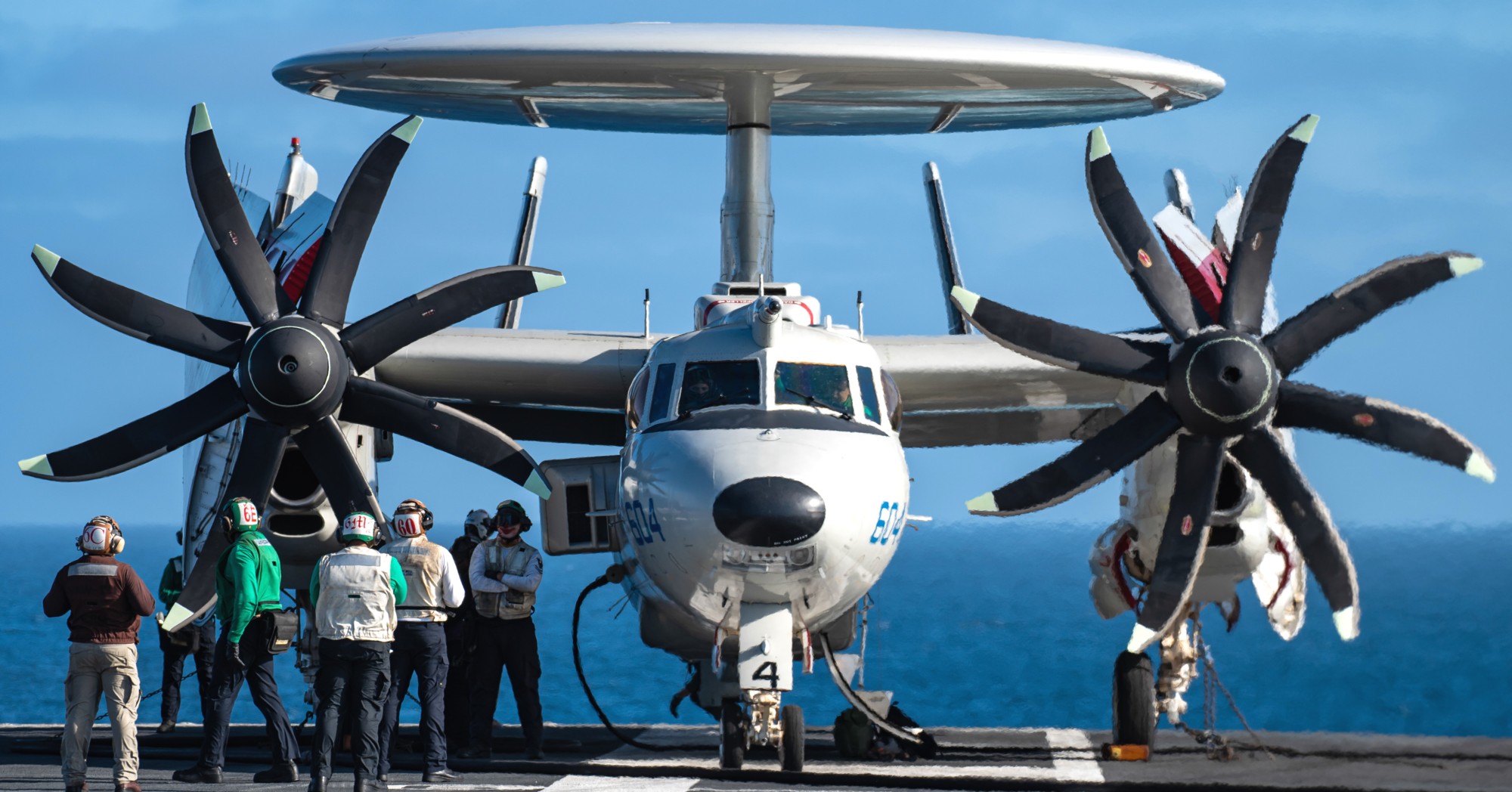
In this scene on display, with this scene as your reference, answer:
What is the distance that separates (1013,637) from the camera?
3083 inches

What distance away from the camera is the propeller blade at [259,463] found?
17188 millimetres

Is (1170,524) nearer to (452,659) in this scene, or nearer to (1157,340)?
(1157,340)

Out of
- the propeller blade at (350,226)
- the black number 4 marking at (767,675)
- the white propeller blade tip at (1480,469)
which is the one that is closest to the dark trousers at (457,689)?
the propeller blade at (350,226)

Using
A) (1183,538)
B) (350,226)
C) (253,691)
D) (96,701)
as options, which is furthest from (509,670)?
(1183,538)

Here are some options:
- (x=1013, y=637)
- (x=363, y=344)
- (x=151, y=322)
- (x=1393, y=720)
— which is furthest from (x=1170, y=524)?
(x=1013, y=637)

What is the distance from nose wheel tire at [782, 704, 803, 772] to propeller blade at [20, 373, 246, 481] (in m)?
5.77

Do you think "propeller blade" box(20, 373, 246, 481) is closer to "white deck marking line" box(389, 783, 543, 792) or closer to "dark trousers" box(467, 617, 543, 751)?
"dark trousers" box(467, 617, 543, 751)

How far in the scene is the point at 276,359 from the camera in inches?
666

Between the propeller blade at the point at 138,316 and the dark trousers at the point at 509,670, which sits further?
the propeller blade at the point at 138,316

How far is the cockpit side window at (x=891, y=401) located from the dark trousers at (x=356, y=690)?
4.87 meters

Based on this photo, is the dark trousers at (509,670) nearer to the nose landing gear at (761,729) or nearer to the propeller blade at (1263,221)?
the nose landing gear at (761,729)

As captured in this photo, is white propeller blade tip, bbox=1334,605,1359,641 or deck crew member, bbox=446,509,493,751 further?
deck crew member, bbox=446,509,493,751

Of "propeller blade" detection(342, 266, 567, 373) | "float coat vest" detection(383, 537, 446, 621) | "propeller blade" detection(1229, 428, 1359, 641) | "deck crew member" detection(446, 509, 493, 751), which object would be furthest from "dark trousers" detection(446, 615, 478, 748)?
"propeller blade" detection(1229, 428, 1359, 641)

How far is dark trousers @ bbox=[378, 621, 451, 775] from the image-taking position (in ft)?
49.0
